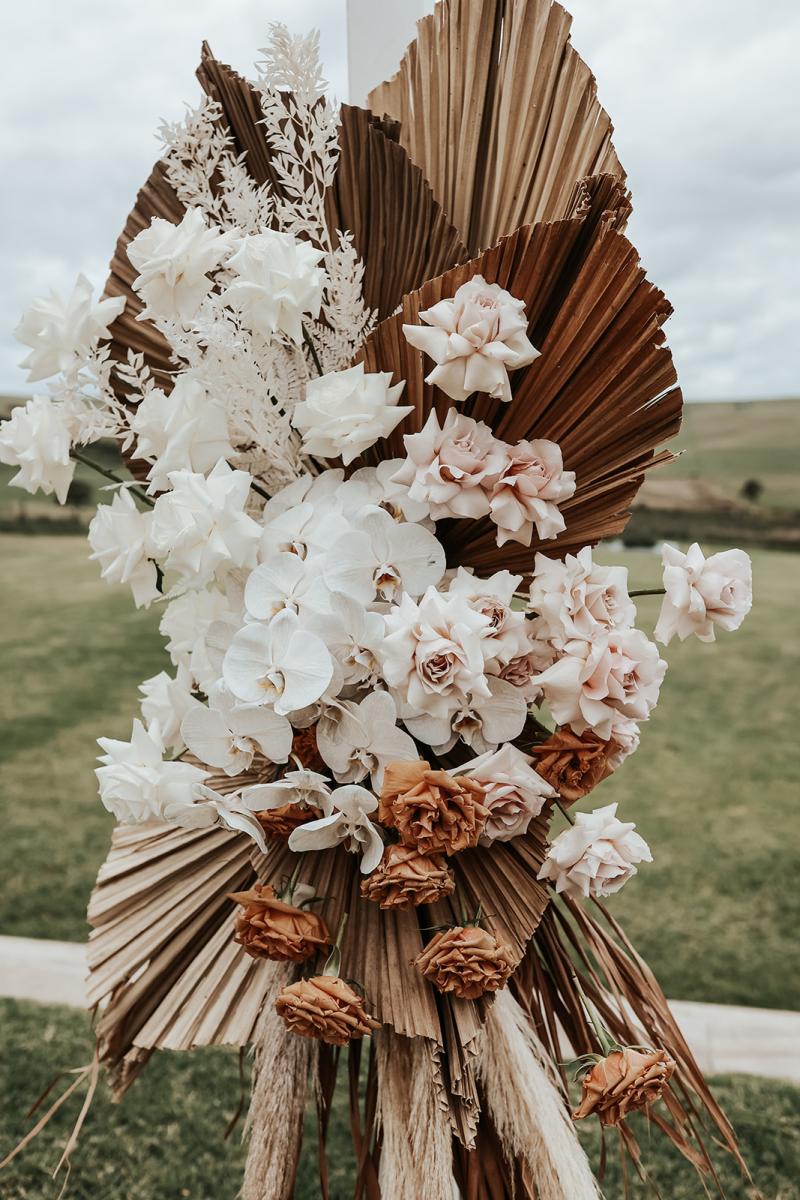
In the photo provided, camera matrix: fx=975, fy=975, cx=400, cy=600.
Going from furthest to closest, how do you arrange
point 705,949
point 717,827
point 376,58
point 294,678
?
point 717,827
point 705,949
point 376,58
point 294,678

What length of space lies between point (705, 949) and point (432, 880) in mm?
2369

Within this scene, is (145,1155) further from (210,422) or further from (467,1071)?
(210,422)

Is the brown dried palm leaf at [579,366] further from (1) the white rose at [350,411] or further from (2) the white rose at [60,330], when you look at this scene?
(2) the white rose at [60,330]

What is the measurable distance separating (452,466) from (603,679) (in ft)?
0.51

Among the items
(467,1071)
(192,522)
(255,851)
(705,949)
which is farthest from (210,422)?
(705,949)

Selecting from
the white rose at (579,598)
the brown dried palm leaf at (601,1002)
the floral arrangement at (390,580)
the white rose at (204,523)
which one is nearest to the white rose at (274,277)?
the floral arrangement at (390,580)

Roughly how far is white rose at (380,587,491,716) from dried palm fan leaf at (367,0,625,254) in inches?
12.3

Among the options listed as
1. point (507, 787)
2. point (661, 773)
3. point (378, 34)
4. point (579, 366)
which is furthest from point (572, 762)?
point (661, 773)

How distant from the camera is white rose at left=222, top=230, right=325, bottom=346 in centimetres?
60

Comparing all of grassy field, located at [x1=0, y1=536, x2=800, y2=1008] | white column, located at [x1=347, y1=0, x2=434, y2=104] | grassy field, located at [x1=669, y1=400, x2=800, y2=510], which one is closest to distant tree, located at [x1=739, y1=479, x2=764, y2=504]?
grassy field, located at [x1=669, y1=400, x2=800, y2=510]

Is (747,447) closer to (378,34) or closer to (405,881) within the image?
(378,34)

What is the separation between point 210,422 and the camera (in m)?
0.63

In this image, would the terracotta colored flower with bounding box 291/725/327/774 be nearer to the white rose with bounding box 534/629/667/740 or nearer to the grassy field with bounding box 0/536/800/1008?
the white rose with bounding box 534/629/667/740

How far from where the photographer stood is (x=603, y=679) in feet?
1.89
